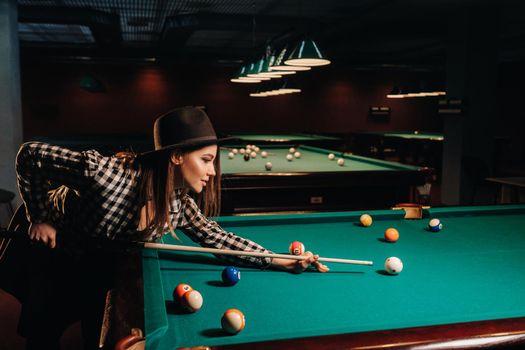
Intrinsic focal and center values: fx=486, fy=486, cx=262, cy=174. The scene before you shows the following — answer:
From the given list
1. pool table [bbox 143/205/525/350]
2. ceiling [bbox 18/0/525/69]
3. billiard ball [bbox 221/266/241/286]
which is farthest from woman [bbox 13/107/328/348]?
ceiling [bbox 18/0/525/69]

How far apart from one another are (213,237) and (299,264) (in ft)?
1.45

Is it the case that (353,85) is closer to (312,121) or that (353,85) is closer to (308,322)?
(312,121)

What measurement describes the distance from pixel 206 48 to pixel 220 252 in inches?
418

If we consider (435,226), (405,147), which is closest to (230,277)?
(435,226)

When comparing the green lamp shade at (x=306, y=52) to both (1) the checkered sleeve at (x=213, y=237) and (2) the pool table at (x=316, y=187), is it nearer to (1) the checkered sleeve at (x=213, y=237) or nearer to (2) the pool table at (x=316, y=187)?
(2) the pool table at (x=316, y=187)

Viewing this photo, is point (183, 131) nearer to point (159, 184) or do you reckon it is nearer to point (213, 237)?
point (159, 184)

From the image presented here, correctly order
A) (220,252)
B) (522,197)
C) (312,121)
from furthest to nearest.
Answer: (312,121), (522,197), (220,252)

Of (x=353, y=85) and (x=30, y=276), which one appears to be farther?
(x=353, y=85)

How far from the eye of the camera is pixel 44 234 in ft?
6.38

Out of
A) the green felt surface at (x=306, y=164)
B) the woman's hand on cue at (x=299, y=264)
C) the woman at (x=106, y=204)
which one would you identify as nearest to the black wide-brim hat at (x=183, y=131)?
the woman at (x=106, y=204)

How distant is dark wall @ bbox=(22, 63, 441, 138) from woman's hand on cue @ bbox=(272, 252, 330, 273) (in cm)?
1112

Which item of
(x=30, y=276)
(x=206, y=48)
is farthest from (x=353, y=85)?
(x=30, y=276)

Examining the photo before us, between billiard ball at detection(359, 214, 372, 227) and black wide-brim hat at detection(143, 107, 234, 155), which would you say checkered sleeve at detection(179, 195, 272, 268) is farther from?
billiard ball at detection(359, 214, 372, 227)

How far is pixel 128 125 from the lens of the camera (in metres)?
12.7
